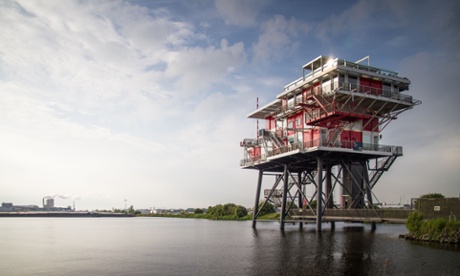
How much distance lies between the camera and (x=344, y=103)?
173 feet

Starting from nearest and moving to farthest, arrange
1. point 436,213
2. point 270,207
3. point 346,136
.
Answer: point 436,213, point 346,136, point 270,207

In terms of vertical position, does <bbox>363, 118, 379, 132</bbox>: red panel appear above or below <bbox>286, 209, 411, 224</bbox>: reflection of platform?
above

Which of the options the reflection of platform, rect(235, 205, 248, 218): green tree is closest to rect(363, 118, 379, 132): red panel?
the reflection of platform

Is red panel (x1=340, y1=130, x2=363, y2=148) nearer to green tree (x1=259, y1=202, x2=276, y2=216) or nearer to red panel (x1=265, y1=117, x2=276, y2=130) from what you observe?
red panel (x1=265, y1=117, x2=276, y2=130)

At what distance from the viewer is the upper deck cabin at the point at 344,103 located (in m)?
51.8

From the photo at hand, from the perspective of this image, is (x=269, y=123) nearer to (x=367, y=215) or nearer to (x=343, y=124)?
(x=343, y=124)

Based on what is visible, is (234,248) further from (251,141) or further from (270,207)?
(270,207)

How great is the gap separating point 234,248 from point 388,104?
3115 cm

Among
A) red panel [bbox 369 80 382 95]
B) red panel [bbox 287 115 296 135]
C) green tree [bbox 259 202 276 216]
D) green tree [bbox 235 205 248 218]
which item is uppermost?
Answer: red panel [bbox 369 80 382 95]

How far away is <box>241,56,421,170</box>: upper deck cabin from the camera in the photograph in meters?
51.8

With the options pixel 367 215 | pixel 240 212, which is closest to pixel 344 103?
pixel 367 215

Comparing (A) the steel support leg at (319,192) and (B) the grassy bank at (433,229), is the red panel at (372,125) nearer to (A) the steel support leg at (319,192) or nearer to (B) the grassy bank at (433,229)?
(A) the steel support leg at (319,192)

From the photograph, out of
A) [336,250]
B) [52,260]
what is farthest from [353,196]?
[52,260]

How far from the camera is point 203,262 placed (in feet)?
99.5
